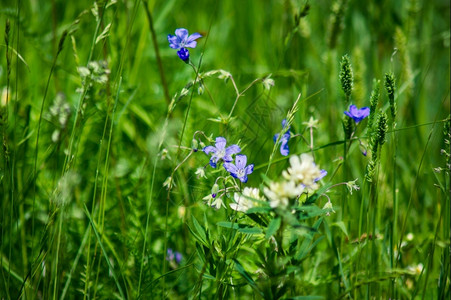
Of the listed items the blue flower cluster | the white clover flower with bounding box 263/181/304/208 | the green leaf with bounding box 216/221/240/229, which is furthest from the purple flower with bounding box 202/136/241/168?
the white clover flower with bounding box 263/181/304/208

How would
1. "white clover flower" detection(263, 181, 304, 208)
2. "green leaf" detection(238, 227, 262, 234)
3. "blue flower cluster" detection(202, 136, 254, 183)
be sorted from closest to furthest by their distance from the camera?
"white clover flower" detection(263, 181, 304, 208), "green leaf" detection(238, 227, 262, 234), "blue flower cluster" detection(202, 136, 254, 183)

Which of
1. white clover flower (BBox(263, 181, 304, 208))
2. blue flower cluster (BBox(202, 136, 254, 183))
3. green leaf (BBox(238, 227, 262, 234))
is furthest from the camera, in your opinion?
blue flower cluster (BBox(202, 136, 254, 183))

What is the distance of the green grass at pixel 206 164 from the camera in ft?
4.06

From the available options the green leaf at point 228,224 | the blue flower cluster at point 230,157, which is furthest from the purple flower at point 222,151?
the green leaf at point 228,224

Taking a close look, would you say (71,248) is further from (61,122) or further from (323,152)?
(323,152)

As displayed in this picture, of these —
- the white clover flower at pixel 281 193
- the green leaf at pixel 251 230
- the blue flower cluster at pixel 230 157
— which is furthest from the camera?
the blue flower cluster at pixel 230 157

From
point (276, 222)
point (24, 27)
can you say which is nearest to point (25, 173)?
point (24, 27)

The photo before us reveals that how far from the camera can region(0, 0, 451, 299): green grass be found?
124 centimetres

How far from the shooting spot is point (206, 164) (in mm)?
1336

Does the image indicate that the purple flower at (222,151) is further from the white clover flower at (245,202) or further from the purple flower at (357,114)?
the purple flower at (357,114)

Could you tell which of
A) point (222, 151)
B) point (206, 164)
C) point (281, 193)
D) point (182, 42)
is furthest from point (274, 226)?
point (182, 42)

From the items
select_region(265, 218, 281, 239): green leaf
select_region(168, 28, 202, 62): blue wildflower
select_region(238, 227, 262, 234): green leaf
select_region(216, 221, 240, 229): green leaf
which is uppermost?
select_region(168, 28, 202, 62): blue wildflower

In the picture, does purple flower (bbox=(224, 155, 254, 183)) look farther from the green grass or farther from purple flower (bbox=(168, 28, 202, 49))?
purple flower (bbox=(168, 28, 202, 49))

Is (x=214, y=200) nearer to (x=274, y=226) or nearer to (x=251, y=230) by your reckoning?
(x=251, y=230)
